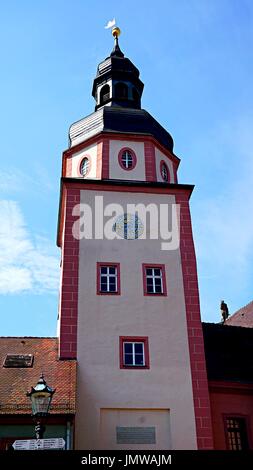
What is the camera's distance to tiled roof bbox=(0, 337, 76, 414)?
15.8 meters

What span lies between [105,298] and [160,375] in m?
3.09

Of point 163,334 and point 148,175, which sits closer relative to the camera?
point 163,334

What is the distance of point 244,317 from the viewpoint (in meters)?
28.4

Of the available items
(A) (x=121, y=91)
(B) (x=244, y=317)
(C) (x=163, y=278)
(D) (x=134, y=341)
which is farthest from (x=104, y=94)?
(B) (x=244, y=317)

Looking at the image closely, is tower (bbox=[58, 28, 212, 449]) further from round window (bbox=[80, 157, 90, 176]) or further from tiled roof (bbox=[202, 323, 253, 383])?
tiled roof (bbox=[202, 323, 253, 383])

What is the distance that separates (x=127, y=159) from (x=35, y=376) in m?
9.03

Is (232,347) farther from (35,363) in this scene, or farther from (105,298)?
(35,363)

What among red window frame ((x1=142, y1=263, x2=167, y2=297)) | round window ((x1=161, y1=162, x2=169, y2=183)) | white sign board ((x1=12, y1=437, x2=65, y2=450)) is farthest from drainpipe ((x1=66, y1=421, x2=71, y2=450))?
round window ((x1=161, y1=162, x2=169, y2=183))

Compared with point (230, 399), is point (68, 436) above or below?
below

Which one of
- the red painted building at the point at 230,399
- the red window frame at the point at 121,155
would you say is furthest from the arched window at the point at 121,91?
the red painted building at the point at 230,399

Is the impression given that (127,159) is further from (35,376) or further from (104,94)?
(35,376)

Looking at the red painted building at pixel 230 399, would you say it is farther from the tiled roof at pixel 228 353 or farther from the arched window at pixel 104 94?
the arched window at pixel 104 94
